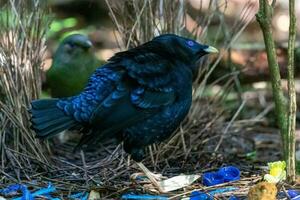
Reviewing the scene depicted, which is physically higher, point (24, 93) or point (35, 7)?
point (35, 7)

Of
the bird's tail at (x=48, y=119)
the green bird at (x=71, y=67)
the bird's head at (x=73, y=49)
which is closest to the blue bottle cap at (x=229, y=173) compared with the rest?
the bird's tail at (x=48, y=119)

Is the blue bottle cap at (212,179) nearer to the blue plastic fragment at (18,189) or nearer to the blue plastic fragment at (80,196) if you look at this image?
the blue plastic fragment at (80,196)

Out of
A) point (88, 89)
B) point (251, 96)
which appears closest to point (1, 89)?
point (88, 89)

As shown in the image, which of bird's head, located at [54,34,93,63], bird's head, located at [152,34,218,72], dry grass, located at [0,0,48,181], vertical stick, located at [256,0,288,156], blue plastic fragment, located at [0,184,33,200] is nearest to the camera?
blue plastic fragment, located at [0,184,33,200]

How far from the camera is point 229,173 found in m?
4.62

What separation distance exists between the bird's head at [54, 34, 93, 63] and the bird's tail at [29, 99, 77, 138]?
2261 mm

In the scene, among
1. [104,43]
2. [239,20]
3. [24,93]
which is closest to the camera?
[24,93]

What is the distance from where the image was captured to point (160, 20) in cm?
536

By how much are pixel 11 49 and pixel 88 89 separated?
1004 mm

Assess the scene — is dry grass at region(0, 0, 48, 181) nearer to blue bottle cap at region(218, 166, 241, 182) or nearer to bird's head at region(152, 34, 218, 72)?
bird's head at region(152, 34, 218, 72)

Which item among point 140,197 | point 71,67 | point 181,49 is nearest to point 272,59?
point 181,49

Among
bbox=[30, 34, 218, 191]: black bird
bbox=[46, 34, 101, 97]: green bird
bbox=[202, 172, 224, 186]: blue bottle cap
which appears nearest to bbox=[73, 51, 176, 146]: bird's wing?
bbox=[30, 34, 218, 191]: black bird

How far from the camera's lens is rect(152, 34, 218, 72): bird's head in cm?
466

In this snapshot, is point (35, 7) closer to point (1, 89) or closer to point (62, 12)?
point (1, 89)
